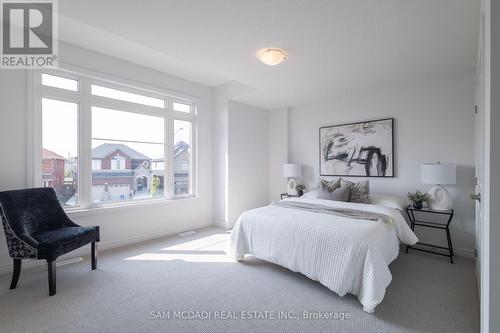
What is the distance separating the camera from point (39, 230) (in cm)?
253

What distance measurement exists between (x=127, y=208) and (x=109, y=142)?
1.03m

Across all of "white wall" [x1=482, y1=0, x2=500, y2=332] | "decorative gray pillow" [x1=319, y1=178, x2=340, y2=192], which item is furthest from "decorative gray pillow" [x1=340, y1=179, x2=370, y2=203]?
"white wall" [x1=482, y1=0, x2=500, y2=332]

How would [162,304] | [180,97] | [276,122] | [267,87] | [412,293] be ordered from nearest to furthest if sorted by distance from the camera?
[162,304]
[412,293]
[267,87]
[180,97]
[276,122]

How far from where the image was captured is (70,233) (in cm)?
245

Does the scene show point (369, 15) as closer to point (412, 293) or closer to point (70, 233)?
point (412, 293)

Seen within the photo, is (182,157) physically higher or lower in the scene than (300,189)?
higher

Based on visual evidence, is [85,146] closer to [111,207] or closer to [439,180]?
[111,207]

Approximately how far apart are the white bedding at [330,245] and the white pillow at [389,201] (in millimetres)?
317

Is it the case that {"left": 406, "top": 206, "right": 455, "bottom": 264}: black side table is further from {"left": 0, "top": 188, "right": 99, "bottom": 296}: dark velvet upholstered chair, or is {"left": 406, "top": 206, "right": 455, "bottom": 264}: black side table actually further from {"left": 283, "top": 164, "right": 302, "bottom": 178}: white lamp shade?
{"left": 0, "top": 188, "right": 99, "bottom": 296}: dark velvet upholstered chair

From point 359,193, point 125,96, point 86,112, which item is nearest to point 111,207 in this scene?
point 86,112

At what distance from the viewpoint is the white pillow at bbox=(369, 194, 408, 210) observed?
320 centimetres

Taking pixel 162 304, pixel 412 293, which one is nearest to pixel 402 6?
pixel 412 293

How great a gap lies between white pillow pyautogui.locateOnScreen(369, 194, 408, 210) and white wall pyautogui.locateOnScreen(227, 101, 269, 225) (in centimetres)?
231

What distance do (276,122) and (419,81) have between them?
2.58 metres
